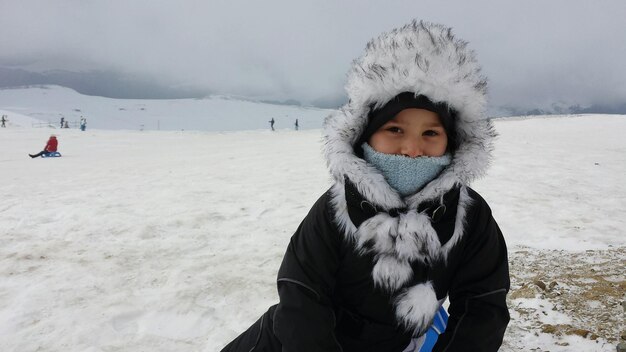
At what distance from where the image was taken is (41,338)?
2545 millimetres

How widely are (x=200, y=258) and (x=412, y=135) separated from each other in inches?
122

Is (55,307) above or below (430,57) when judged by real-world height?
below

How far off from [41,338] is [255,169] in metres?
7.90

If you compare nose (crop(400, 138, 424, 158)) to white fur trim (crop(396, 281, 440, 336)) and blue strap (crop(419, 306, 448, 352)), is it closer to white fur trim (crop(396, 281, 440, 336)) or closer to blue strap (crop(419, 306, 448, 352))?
white fur trim (crop(396, 281, 440, 336))

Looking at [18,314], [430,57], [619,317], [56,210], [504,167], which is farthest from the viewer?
[504,167]

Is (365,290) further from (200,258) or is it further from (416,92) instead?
(200,258)

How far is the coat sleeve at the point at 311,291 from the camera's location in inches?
63.6

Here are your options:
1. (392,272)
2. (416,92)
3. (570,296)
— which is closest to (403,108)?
(416,92)

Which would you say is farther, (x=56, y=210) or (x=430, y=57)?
(x=56, y=210)

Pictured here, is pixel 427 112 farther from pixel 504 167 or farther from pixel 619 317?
pixel 504 167

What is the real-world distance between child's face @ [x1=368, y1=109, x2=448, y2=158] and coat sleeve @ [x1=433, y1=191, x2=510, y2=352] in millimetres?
393

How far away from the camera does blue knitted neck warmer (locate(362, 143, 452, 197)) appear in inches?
64.3

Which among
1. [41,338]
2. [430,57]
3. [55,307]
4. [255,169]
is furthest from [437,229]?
[255,169]

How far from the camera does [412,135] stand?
164 centimetres
